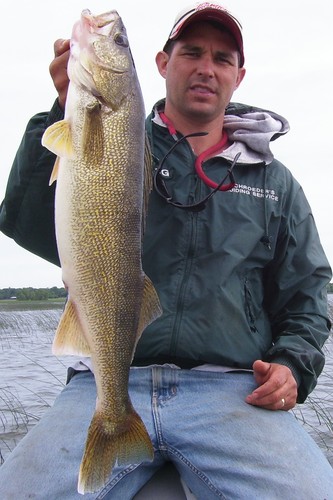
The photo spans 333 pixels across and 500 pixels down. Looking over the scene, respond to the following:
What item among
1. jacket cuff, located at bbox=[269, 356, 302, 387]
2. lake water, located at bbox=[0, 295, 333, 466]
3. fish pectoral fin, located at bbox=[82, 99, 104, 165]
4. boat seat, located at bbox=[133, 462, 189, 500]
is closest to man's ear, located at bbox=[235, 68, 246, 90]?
fish pectoral fin, located at bbox=[82, 99, 104, 165]

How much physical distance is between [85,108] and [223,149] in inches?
55.2

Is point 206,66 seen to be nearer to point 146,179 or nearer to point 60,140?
point 146,179

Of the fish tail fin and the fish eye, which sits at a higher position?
the fish eye

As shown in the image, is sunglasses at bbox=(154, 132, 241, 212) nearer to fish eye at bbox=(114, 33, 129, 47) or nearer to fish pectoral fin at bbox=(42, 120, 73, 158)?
fish eye at bbox=(114, 33, 129, 47)

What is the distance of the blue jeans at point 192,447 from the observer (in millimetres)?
2982

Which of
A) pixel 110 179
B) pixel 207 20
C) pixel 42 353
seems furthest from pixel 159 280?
pixel 42 353

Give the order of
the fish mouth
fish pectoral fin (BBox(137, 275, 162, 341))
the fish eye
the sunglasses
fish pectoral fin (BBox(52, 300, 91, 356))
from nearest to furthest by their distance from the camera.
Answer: fish pectoral fin (BBox(52, 300, 91, 356)) → fish pectoral fin (BBox(137, 275, 162, 341)) → the fish eye → the sunglasses → the fish mouth

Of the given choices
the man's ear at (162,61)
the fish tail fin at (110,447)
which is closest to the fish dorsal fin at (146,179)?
the fish tail fin at (110,447)

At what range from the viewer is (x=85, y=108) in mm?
2932

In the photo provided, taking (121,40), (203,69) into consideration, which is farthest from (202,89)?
(121,40)

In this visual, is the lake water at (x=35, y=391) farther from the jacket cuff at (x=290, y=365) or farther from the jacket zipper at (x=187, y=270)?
the jacket zipper at (x=187, y=270)

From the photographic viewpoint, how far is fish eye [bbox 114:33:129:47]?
3.19 m

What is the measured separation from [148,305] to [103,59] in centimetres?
126

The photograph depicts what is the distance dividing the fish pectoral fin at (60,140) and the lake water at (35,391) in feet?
13.7
